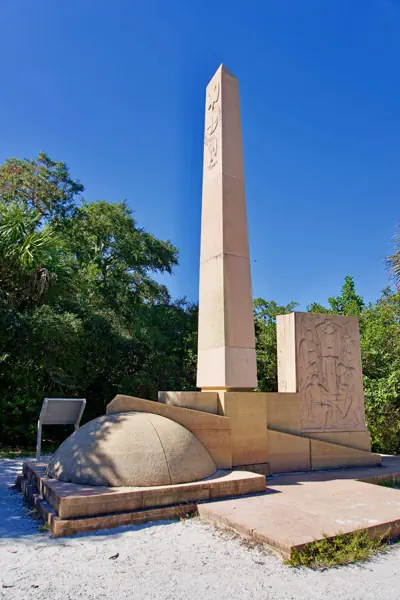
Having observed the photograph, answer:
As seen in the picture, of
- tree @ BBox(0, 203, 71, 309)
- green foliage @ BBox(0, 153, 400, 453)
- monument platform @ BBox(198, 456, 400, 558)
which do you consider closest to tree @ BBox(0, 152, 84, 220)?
green foliage @ BBox(0, 153, 400, 453)

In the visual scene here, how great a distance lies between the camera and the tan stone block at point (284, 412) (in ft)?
25.5

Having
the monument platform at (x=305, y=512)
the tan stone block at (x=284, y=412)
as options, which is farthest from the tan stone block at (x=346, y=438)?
the monument platform at (x=305, y=512)

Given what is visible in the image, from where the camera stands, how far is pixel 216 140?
27.6 ft

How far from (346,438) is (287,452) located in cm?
166

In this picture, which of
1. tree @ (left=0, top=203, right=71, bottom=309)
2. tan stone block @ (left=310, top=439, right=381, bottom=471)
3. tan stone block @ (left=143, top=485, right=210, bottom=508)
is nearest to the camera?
tan stone block @ (left=143, top=485, right=210, bottom=508)

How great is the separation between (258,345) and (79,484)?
1049 cm

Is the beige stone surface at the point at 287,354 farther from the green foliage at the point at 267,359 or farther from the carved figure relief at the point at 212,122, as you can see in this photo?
the green foliage at the point at 267,359

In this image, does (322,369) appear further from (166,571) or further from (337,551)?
(166,571)

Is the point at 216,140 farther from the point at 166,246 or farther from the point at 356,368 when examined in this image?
the point at 166,246

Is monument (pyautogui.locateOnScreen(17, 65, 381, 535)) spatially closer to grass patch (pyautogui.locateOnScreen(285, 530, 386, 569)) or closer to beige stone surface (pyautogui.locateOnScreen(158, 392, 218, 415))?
beige stone surface (pyautogui.locateOnScreen(158, 392, 218, 415))

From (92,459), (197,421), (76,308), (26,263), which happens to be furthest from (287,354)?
(76,308)

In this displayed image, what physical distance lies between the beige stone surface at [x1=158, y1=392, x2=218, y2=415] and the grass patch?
325 cm

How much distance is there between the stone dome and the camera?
5.17 m

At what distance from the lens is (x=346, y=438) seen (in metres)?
8.49
